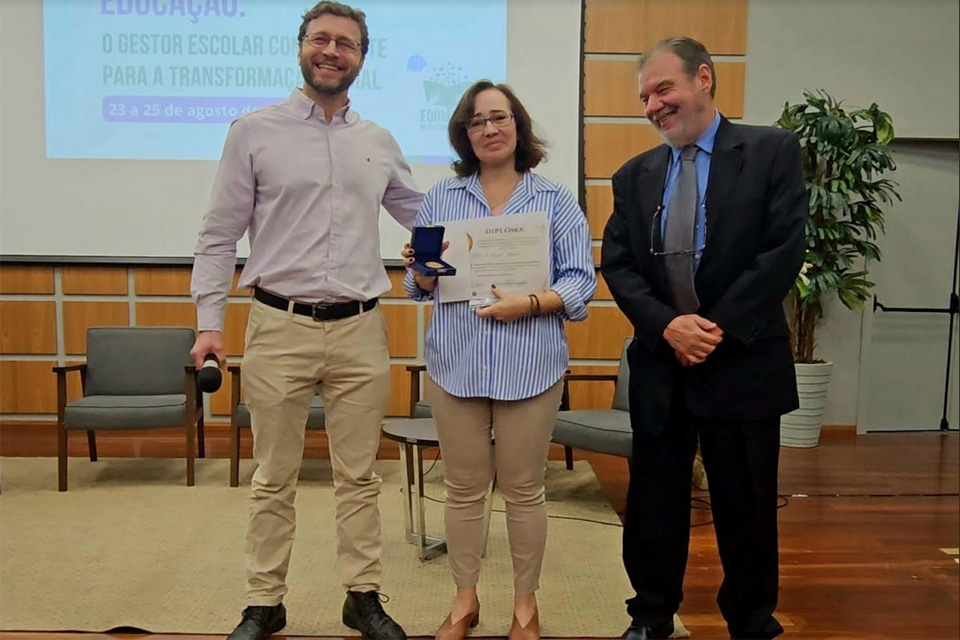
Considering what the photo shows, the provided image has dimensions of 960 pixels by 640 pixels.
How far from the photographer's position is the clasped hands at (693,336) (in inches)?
74.2

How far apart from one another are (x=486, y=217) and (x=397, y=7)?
10.4 feet

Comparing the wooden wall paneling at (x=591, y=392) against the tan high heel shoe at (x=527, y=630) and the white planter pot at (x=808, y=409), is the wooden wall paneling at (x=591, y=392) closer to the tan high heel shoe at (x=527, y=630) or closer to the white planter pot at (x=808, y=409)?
the white planter pot at (x=808, y=409)

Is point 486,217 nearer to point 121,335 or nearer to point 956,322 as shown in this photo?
point 121,335

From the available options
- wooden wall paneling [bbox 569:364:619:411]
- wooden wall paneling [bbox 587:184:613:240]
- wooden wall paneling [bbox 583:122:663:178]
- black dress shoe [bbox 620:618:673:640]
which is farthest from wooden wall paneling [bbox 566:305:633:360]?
black dress shoe [bbox 620:618:673:640]

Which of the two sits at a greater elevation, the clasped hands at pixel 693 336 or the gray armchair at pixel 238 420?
the clasped hands at pixel 693 336

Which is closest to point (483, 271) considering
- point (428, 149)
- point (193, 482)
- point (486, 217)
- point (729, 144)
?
point (486, 217)

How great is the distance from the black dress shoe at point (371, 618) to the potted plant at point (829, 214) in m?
3.19

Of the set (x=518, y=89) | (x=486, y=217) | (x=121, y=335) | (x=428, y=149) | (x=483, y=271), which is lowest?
(x=121, y=335)

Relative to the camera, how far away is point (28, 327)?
494 cm

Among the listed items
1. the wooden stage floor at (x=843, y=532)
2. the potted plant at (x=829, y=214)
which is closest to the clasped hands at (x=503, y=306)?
the wooden stage floor at (x=843, y=532)

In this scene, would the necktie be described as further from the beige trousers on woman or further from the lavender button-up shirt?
the lavender button-up shirt

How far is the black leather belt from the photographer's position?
2094mm

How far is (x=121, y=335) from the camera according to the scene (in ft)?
14.0

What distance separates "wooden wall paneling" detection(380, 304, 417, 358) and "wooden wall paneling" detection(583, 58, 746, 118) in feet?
5.64
